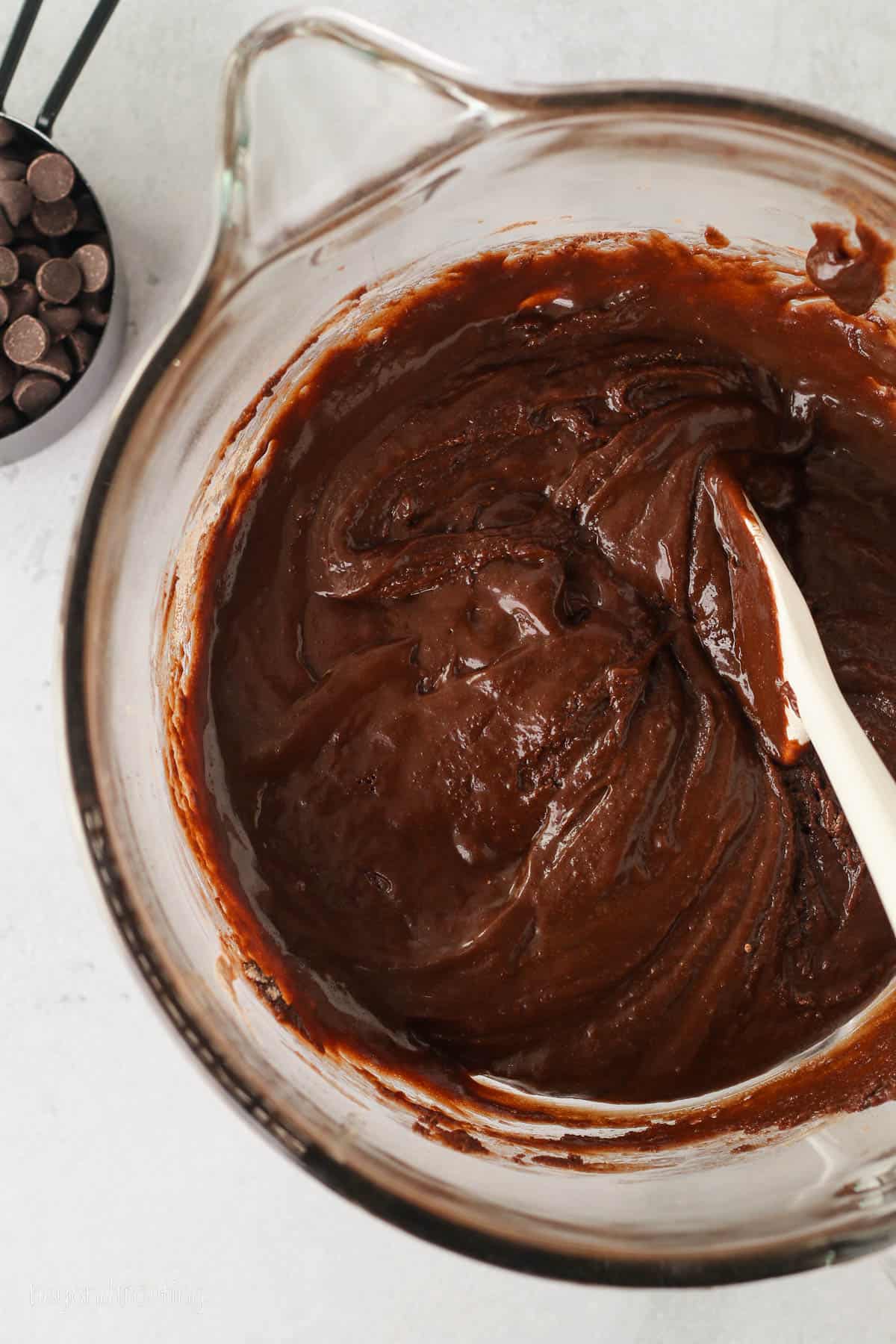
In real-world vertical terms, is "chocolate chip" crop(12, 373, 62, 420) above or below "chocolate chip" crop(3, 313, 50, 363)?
below

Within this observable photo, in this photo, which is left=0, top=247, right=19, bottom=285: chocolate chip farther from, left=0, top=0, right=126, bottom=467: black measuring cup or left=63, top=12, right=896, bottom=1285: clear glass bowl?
left=63, top=12, right=896, bottom=1285: clear glass bowl

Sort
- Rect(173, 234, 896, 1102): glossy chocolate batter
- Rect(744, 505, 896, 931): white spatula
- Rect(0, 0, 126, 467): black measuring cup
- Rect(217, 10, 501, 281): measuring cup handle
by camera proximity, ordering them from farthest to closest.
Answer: Rect(0, 0, 126, 467): black measuring cup, Rect(173, 234, 896, 1102): glossy chocolate batter, Rect(744, 505, 896, 931): white spatula, Rect(217, 10, 501, 281): measuring cup handle

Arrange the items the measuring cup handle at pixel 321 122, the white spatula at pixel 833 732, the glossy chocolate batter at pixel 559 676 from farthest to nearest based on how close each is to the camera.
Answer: the glossy chocolate batter at pixel 559 676
the white spatula at pixel 833 732
the measuring cup handle at pixel 321 122

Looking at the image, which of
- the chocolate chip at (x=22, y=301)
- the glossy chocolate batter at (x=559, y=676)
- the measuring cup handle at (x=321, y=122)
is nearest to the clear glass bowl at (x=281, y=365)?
the measuring cup handle at (x=321, y=122)

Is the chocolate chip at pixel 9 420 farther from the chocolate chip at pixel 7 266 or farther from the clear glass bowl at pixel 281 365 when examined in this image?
the clear glass bowl at pixel 281 365

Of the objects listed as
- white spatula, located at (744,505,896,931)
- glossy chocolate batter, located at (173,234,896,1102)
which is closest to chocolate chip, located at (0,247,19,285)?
glossy chocolate batter, located at (173,234,896,1102)

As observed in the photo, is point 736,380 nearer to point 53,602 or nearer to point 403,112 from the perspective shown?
point 403,112

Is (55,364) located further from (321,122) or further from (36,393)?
(321,122)
